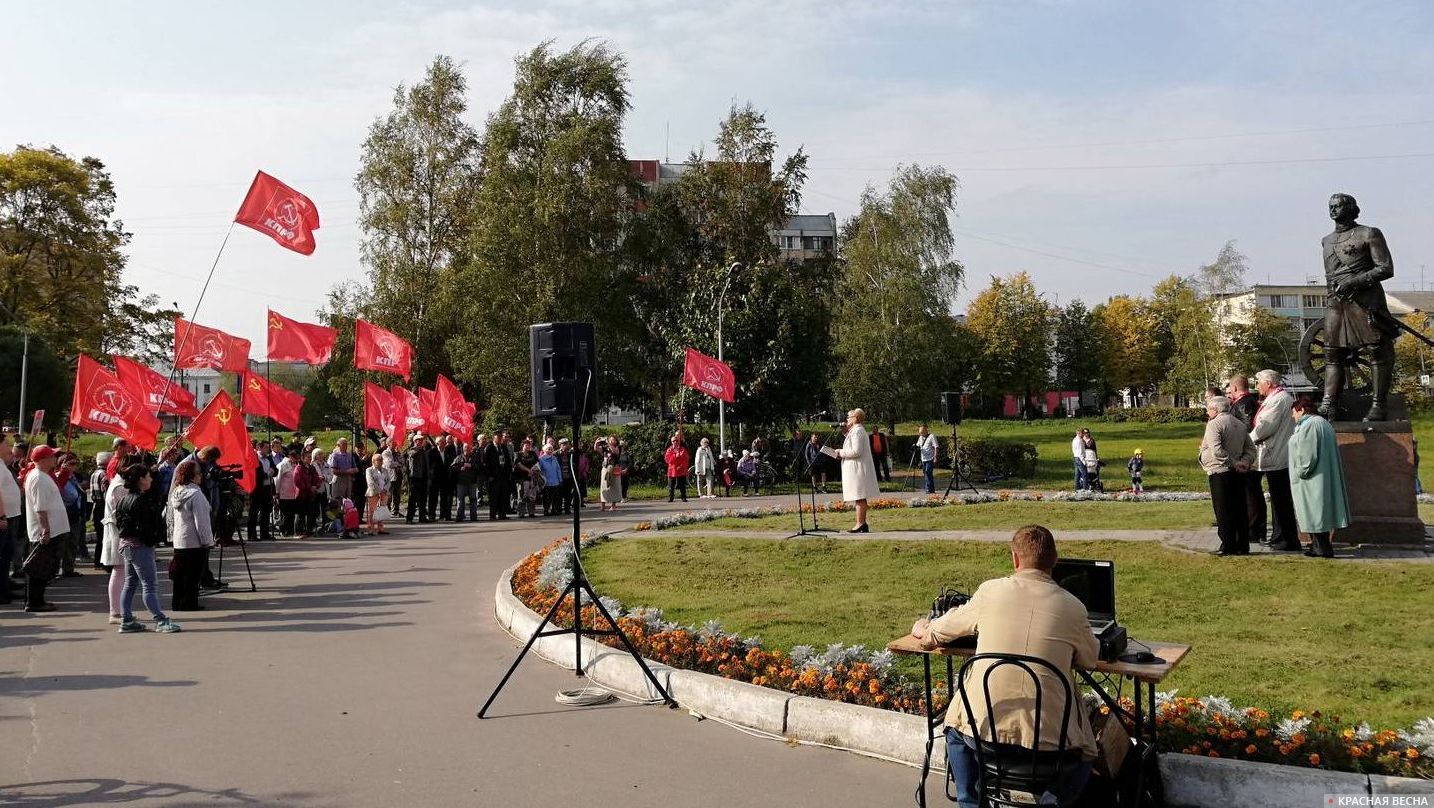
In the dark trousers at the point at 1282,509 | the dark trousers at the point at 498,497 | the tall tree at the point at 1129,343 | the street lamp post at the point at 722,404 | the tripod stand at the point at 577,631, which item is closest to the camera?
the tripod stand at the point at 577,631

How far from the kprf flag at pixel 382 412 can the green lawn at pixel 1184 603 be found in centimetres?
1277

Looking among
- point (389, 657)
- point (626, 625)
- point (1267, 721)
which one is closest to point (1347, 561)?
point (1267, 721)

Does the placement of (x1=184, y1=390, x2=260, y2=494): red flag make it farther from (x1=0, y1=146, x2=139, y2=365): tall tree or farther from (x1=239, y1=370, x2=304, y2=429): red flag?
(x1=0, y1=146, x2=139, y2=365): tall tree

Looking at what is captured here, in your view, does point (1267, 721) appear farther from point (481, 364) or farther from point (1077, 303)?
point (1077, 303)

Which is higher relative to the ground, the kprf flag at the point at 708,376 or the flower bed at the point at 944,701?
the kprf flag at the point at 708,376

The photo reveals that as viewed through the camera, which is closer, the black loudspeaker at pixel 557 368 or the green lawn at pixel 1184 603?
the green lawn at pixel 1184 603

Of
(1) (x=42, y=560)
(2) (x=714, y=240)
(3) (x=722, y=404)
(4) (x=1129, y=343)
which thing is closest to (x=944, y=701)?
(1) (x=42, y=560)

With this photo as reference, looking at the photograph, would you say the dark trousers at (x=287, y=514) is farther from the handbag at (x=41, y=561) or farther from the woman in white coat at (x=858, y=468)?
the woman in white coat at (x=858, y=468)

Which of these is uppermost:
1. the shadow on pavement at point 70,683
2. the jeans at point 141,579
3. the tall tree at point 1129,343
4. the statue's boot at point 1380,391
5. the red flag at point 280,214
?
Answer: the tall tree at point 1129,343

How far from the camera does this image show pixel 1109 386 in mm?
98312

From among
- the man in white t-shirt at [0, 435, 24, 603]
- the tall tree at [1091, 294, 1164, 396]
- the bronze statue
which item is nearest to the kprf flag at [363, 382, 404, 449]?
the man in white t-shirt at [0, 435, 24, 603]

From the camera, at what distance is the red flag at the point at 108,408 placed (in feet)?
57.6

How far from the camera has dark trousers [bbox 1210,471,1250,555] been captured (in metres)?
11.2

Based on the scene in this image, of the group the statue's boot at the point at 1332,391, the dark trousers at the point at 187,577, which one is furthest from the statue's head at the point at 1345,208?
the dark trousers at the point at 187,577
